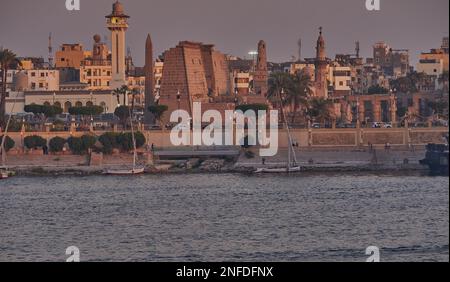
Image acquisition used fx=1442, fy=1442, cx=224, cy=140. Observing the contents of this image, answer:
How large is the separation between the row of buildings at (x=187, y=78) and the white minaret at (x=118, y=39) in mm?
80

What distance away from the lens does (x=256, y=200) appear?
2381 inches

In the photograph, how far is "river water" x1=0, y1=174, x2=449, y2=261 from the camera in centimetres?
3966

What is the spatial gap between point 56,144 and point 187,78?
647 inches

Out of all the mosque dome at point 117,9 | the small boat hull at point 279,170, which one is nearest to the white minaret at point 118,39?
the mosque dome at point 117,9

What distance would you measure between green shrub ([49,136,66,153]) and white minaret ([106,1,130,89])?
2629cm

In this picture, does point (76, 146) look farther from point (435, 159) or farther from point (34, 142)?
point (435, 159)

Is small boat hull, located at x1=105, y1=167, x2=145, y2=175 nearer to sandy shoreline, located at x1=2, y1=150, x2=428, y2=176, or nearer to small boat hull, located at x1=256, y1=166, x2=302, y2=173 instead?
sandy shoreline, located at x1=2, y1=150, x2=428, y2=176

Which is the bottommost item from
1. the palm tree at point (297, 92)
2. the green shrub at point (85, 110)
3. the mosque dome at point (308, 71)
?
the green shrub at point (85, 110)

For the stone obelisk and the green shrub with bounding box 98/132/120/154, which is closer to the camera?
the green shrub with bounding box 98/132/120/154

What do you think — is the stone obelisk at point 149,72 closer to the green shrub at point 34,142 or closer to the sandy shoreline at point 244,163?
the green shrub at point 34,142

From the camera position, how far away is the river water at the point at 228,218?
3966cm

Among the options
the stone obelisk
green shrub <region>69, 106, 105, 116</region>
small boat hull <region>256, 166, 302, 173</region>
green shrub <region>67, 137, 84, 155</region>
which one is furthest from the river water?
the stone obelisk
